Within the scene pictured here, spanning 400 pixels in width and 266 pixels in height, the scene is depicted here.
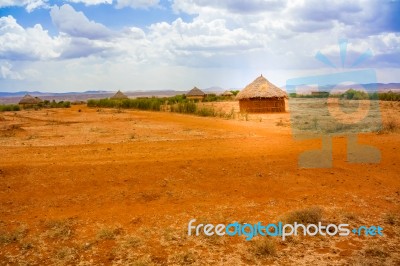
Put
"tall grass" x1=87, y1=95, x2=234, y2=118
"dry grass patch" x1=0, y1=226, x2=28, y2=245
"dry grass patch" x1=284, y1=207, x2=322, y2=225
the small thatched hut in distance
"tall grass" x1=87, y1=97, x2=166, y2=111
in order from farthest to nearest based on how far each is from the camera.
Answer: the small thatched hut in distance → "tall grass" x1=87, y1=97, x2=166, y2=111 → "tall grass" x1=87, y1=95, x2=234, y2=118 → "dry grass patch" x1=284, y1=207, x2=322, y2=225 → "dry grass patch" x1=0, y1=226, x2=28, y2=245

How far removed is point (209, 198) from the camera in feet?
19.6

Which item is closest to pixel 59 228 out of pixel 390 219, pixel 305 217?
pixel 305 217

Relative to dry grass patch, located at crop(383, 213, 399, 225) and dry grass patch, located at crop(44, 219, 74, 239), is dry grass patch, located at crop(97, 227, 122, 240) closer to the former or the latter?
dry grass patch, located at crop(44, 219, 74, 239)

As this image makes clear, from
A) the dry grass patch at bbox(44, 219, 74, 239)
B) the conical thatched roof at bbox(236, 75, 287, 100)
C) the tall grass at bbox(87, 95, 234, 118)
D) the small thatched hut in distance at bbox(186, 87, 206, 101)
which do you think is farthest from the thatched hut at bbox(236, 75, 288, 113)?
the small thatched hut in distance at bbox(186, 87, 206, 101)

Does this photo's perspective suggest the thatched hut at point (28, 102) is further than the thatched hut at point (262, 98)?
Yes

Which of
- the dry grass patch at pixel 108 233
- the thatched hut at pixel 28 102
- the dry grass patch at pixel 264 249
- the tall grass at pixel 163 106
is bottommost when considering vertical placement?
the dry grass patch at pixel 264 249

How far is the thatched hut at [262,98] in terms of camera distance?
1019 inches

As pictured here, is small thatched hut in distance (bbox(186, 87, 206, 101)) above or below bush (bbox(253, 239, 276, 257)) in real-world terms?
above

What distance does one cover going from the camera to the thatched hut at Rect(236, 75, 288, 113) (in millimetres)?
25891

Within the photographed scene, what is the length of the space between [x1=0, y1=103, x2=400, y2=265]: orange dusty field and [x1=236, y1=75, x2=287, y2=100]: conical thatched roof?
632 inches

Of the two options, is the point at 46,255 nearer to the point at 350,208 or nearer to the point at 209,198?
the point at 209,198

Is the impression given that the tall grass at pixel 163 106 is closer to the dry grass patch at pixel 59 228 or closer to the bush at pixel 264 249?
the dry grass patch at pixel 59 228

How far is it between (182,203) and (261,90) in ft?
69.7

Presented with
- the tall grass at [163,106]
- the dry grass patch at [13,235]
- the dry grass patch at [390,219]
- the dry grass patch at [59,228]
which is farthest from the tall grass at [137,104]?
the dry grass patch at [390,219]
